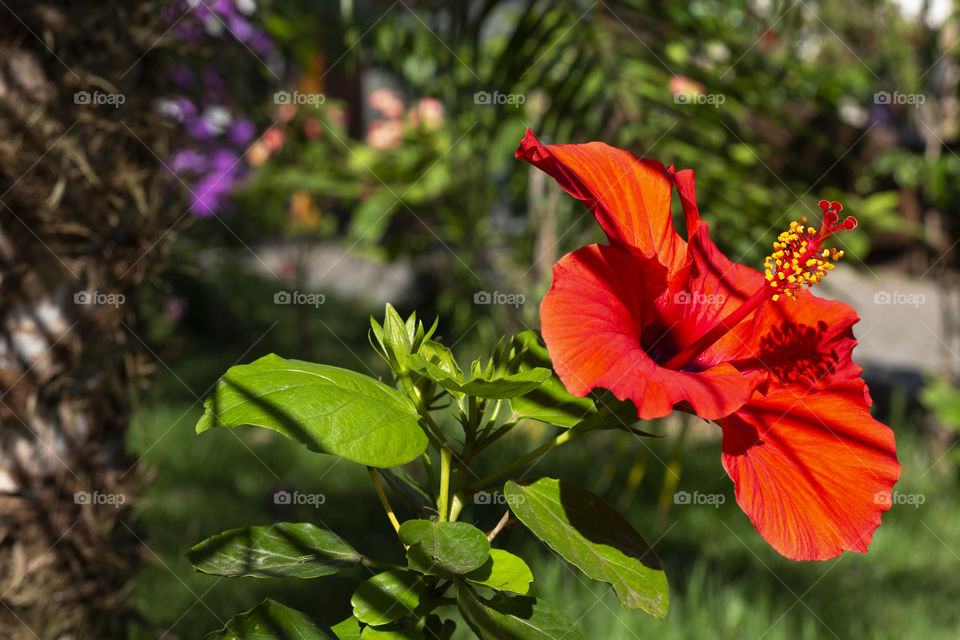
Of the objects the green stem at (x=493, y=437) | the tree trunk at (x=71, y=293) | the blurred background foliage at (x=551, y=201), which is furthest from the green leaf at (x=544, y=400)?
the tree trunk at (x=71, y=293)

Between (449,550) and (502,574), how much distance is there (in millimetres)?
50

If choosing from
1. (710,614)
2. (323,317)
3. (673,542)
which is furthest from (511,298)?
(323,317)

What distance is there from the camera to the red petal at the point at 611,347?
48cm

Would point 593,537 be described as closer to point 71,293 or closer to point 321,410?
point 321,410

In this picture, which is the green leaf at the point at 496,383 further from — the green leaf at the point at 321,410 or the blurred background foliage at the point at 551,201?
the blurred background foliage at the point at 551,201

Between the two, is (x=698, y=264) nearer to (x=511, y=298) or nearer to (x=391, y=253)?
(x=511, y=298)

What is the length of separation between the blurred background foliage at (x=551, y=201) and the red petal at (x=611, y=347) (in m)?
0.31

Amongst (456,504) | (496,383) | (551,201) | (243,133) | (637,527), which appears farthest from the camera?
(243,133)

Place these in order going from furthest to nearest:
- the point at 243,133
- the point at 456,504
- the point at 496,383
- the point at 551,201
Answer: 1. the point at 243,133
2. the point at 551,201
3. the point at 456,504
4. the point at 496,383

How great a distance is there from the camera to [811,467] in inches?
21.8

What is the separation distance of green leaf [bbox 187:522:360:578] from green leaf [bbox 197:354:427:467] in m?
0.09

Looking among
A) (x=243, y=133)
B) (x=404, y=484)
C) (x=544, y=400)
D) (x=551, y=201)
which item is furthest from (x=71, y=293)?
(x=243, y=133)

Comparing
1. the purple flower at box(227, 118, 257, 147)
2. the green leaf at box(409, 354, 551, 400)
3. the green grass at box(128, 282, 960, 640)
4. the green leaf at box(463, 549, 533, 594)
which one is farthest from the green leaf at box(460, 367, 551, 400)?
the purple flower at box(227, 118, 257, 147)

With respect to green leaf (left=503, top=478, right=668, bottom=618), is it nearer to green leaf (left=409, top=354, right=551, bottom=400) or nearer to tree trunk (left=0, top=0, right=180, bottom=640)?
green leaf (left=409, top=354, right=551, bottom=400)
